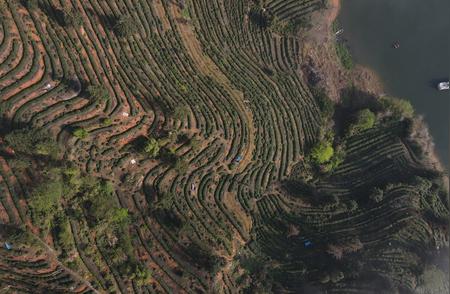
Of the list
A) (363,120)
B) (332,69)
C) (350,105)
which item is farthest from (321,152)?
(332,69)

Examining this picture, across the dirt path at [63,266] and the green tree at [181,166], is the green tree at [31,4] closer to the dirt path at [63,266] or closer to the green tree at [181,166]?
the green tree at [181,166]

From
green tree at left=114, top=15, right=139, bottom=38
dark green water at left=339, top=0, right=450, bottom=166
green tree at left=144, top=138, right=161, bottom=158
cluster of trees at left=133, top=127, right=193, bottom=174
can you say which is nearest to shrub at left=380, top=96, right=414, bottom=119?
dark green water at left=339, top=0, right=450, bottom=166

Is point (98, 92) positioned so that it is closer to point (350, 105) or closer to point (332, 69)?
point (332, 69)

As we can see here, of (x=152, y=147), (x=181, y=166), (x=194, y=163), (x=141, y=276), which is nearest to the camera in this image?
(x=141, y=276)

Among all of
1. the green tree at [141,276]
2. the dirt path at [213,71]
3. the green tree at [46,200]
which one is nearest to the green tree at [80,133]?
the green tree at [46,200]

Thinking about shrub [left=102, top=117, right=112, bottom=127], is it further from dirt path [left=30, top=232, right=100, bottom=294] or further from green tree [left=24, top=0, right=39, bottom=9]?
green tree [left=24, top=0, right=39, bottom=9]

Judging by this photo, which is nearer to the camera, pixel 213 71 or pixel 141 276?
→ pixel 141 276
